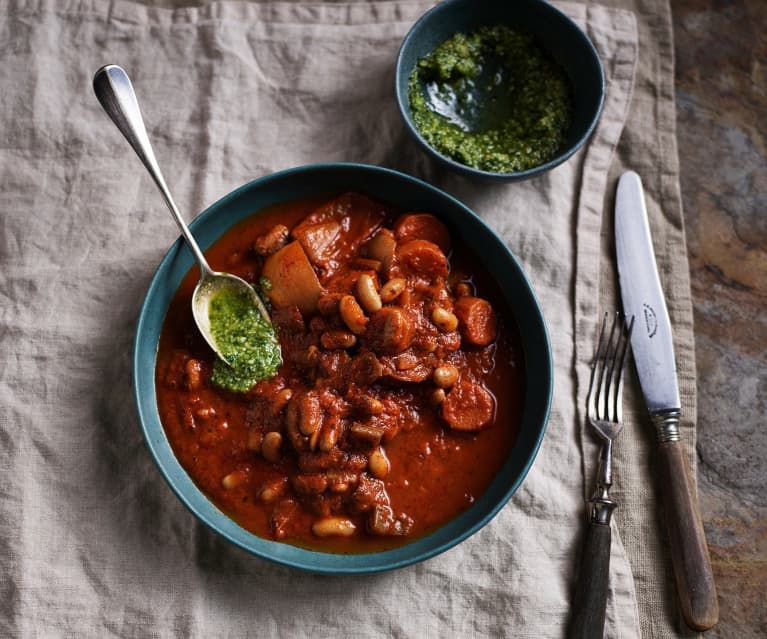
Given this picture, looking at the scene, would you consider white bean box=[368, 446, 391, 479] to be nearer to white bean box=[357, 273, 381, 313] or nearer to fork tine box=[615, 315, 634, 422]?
white bean box=[357, 273, 381, 313]

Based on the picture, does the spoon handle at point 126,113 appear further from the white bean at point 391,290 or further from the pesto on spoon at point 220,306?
the white bean at point 391,290

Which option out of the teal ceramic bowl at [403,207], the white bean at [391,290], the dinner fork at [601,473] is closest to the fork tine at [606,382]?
the dinner fork at [601,473]

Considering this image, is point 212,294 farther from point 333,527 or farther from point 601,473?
point 601,473

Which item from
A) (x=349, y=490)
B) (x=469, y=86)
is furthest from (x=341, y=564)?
(x=469, y=86)

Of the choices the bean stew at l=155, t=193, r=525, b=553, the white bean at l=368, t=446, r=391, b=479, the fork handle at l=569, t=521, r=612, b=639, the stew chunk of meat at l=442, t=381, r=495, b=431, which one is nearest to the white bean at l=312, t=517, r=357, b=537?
the bean stew at l=155, t=193, r=525, b=553

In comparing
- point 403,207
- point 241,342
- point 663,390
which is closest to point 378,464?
point 241,342

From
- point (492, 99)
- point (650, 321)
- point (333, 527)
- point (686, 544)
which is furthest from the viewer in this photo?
point (492, 99)
